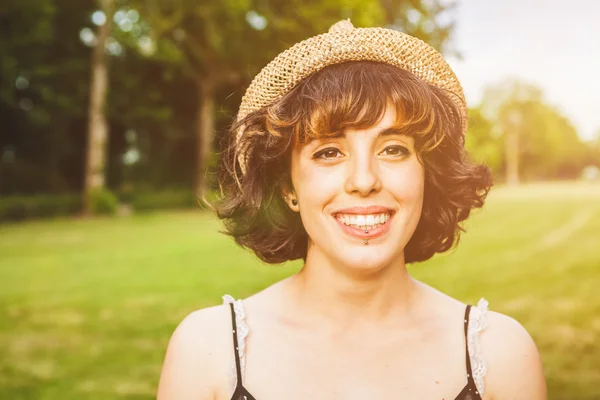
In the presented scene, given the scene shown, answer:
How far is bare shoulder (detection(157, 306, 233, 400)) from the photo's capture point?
6.48 ft

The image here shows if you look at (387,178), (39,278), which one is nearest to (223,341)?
(387,178)

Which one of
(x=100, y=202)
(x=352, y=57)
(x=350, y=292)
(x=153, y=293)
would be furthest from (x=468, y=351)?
(x=100, y=202)

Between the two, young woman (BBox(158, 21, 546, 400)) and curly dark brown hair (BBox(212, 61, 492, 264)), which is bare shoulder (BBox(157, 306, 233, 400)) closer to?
young woman (BBox(158, 21, 546, 400))

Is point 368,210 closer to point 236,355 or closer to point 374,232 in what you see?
point 374,232

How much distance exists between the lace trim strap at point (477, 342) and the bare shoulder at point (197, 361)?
713 mm

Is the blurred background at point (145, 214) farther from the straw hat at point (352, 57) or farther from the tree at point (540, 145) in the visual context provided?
the tree at point (540, 145)

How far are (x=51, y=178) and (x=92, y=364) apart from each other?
69.4 ft

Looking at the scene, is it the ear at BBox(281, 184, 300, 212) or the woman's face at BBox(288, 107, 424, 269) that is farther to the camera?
the ear at BBox(281, 184, 300, 212)

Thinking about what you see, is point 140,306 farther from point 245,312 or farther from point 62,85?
point 62,85

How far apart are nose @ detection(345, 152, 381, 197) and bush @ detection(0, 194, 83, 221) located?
1917 cm

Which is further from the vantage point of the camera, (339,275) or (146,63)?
(146,63)

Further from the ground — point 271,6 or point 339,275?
point 271,6

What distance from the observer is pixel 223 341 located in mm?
2043

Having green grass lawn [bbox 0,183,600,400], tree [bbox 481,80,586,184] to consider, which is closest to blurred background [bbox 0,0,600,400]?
green grass lawn [bbox 0,183,600,400]
